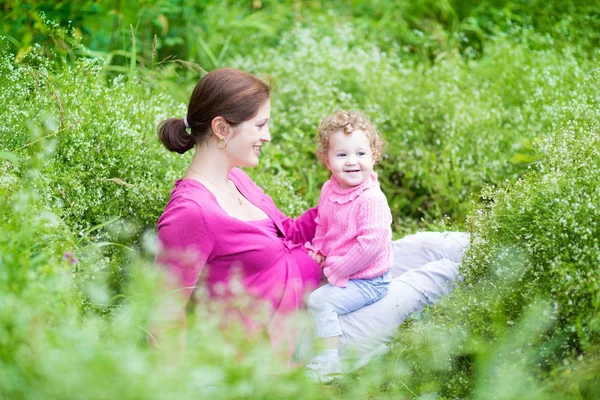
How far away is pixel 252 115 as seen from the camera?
3463mm

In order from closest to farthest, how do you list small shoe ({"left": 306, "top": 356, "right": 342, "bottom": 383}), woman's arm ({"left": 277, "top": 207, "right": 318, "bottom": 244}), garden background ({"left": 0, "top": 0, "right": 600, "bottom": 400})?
garden background ({"left": 0, "top": 0, "right": 600, "bottom": 400}) < small shoe ({"left": 306, "top": 356, "right": 342, "bottom": 383}) < woman's arm ({"left": 277, "top": 207, "right": 318, "bottom": 244})

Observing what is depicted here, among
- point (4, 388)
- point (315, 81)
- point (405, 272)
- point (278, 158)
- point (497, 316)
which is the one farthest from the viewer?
point (315, 81)

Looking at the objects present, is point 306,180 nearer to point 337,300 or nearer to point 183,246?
point 337,300

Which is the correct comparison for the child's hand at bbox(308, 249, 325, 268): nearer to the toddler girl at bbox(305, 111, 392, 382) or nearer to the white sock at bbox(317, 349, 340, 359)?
the toddler girl at bbox(305, 111, 392, 382)

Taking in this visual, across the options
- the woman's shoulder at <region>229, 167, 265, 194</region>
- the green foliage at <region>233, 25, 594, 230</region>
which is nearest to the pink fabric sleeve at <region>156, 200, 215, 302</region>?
A: the woman's shoulder at <region>229, 167, 265, 194</region>

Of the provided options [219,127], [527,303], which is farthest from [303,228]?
[527,303]

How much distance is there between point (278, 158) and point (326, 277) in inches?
70.2

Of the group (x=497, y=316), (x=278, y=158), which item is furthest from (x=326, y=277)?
(x=278, y=158)

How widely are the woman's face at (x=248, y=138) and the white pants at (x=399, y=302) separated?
0.92 metres

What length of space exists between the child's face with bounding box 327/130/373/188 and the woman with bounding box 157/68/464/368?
369mm

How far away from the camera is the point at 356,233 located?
3.48 metres

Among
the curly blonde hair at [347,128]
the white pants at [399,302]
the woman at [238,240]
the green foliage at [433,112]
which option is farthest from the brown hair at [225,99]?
the green foliage at [433,112]

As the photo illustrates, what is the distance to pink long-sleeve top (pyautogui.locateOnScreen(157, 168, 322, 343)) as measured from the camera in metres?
3.18

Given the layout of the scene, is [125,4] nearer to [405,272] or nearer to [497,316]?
[405,272]
